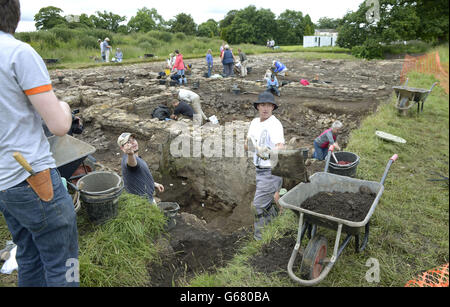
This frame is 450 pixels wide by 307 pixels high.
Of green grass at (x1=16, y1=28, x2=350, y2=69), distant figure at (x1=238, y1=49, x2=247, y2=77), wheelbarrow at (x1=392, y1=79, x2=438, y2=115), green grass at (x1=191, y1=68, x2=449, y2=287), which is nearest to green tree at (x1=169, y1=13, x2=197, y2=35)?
green grass at (x1=16, y1=28, x2=350, y2=69)

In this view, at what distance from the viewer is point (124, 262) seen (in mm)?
3049

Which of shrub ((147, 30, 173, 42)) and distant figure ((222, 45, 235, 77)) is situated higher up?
shrub ((147, 30, 173, 42))

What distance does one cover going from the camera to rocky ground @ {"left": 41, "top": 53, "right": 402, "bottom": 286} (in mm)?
6352

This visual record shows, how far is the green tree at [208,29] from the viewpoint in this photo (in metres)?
57.6

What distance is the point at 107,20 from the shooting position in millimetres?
49562

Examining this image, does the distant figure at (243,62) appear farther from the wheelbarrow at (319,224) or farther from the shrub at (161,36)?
the shrub at (161,36)

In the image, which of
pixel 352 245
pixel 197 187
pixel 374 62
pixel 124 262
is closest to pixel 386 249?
pixel 352 245

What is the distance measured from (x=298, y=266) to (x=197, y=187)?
4.21 metres

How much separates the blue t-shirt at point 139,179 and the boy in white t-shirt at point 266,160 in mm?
1537

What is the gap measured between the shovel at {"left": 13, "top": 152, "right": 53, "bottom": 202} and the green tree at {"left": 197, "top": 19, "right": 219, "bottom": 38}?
189 ft

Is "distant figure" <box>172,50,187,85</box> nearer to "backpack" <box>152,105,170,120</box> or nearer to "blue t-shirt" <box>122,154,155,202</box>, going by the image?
"backpack" <box>152,105,170,120</box>

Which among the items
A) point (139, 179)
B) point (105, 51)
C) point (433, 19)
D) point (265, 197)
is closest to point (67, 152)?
point (139, 179)

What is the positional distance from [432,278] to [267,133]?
89.2 inches

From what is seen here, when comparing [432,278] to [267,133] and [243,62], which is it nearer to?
[267,133]
